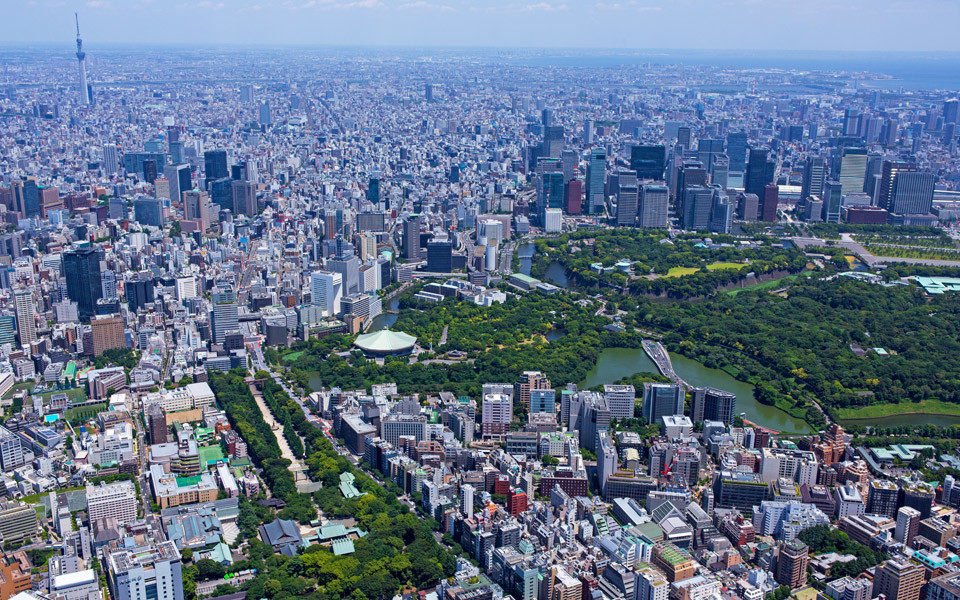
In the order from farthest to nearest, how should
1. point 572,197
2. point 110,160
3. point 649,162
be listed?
point 110,160
point 649,162
point 572,197

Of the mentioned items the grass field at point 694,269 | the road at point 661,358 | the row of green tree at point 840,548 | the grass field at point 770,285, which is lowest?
the road at point 661,358

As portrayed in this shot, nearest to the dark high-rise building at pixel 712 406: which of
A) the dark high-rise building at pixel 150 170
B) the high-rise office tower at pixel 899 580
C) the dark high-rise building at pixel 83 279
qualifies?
the high-rise office tower at pixel 899 580

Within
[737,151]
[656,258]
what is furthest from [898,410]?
[737,151]

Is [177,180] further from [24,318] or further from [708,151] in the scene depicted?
[708,151]

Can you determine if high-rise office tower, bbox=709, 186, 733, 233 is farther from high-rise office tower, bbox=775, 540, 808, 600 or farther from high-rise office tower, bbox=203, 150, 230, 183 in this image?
high-rise office tower, bbox=775, 540, 808, 600

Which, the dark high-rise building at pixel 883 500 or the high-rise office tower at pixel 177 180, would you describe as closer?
the dark high-rise building at pixel 883 500

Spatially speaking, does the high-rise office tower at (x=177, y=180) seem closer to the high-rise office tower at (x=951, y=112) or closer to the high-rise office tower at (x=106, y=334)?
the high-rise office tower at (x=106, y=334)

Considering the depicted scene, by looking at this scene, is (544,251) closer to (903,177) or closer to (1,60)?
(903,177)

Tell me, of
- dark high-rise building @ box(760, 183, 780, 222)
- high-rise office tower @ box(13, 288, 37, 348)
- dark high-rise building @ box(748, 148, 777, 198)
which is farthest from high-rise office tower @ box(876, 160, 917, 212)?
high-rise office tower @ box(13, 288, 37, 348)
